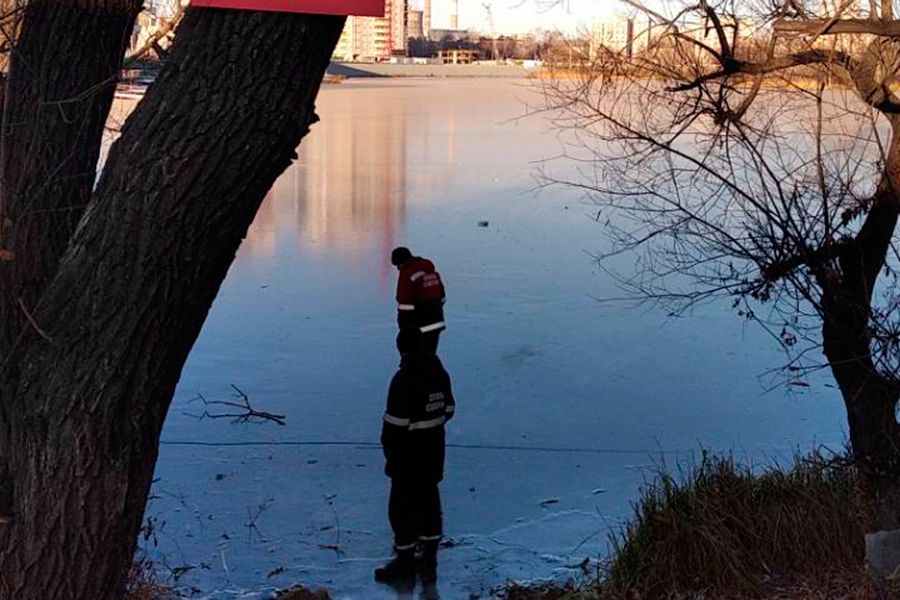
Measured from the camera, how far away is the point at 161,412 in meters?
2.85

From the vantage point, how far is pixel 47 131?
3578mm

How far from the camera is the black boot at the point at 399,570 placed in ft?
16.4

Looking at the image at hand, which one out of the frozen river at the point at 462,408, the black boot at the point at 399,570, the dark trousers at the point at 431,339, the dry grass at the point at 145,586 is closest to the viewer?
the dry grass at the point at 145,586

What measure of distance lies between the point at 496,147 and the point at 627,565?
16.8 meters

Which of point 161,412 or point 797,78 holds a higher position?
point 797,78

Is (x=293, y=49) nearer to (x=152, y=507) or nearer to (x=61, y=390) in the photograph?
(x=61, y=390)

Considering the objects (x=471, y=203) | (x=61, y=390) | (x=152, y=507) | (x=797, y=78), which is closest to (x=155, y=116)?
(x=61, y=390)

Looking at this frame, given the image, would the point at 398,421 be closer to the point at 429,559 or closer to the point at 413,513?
the point at 413,513

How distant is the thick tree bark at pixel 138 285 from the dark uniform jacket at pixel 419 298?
11.5 ft

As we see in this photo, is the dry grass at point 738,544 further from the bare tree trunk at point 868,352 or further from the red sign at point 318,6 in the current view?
the red sign at point 318,6

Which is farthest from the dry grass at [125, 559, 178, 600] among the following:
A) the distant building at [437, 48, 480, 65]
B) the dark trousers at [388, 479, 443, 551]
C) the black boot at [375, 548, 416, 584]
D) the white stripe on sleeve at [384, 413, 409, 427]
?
the distant building at [437, 48, 480, 65]

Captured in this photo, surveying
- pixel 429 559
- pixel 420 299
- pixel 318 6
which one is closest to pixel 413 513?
pixel 429 559

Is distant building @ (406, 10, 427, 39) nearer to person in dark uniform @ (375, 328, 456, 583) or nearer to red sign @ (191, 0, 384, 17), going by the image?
person in dark uniform @ (375, 328, 456, 583)

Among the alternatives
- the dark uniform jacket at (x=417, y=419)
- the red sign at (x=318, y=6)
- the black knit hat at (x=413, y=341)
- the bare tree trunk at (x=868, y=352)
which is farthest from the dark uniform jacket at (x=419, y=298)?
the red sign at (x=318, y=6)
